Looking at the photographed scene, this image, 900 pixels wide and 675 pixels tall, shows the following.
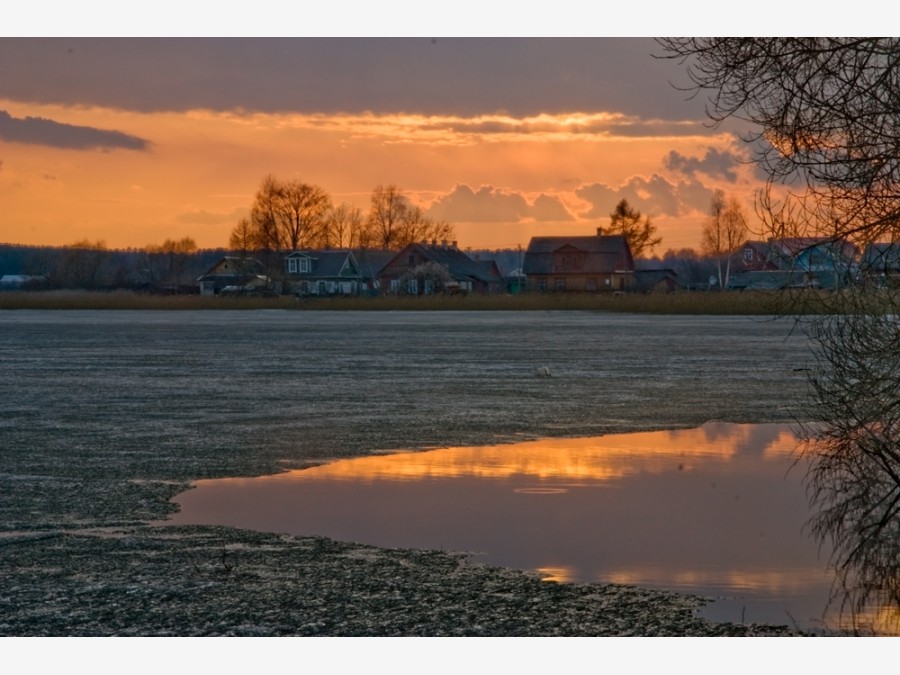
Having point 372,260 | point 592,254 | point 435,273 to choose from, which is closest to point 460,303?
point 435,273

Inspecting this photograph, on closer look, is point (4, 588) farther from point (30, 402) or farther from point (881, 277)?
point (30, 402)

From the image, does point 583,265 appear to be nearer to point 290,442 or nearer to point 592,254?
point 592,254

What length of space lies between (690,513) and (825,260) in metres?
2.92

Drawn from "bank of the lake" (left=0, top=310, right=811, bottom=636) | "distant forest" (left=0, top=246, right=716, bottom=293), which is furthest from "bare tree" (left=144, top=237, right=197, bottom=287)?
"bank of the lake" (left=0, top=310, right=811, bottom=636)

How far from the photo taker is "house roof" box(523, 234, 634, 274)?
436 feet

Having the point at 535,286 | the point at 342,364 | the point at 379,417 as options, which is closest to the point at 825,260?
the point at 379,417

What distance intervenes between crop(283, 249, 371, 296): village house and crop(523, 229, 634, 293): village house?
18.8 m

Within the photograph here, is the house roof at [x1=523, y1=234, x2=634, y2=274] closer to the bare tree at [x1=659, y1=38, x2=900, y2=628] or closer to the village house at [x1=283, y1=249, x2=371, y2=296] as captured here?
the village house at [x1=283, y1=249, x2=371, y2=296]

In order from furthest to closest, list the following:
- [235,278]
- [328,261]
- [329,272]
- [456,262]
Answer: [456,262] < [235,278] < [328,261] < [329,272]

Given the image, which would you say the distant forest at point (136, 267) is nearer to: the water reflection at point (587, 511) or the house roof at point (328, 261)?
the house roof at point (328, 261)

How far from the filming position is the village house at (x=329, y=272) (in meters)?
138

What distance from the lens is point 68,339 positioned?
46875mm

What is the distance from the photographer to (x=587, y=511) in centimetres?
1292

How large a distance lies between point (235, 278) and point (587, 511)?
13123 cm
